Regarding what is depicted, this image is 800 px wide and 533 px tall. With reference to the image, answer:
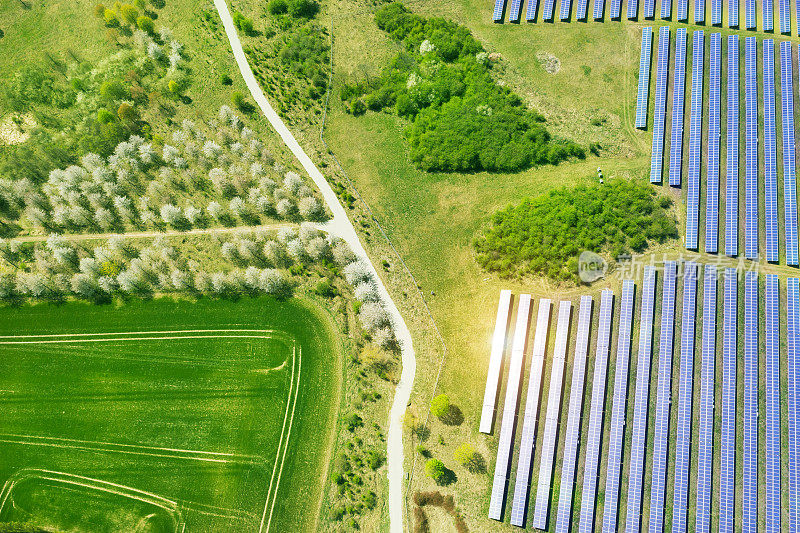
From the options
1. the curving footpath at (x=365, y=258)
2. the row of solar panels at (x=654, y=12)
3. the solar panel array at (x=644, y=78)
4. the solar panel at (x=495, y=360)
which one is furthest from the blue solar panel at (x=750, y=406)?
the curving footpath at (x=365, y=258)

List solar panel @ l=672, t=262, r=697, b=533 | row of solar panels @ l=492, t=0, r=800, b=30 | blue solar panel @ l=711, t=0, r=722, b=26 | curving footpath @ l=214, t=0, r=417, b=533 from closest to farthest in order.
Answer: solar panel @ l=672, t=262, r=697, b=533
curving footpath @ l=214, t=0, r=417, b=533
row of solar panels @ l=492, t=0, r=800, b=30
blue solar panel @ l=711, t=0, r=722, b=26

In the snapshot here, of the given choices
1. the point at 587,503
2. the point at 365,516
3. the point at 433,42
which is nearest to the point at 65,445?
the point at 365,516

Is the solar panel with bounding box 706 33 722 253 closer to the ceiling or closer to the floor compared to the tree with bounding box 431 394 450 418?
closer to the ceiling

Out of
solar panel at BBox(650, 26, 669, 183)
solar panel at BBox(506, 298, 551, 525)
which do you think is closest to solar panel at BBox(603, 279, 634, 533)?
solar panel at BBox(506, 298, 551, 525)

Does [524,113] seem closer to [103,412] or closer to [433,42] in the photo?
[433,42]

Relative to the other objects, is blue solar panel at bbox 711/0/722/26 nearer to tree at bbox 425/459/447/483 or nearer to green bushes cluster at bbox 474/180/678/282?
green bushes cluster at bbox 474/180/678/282
